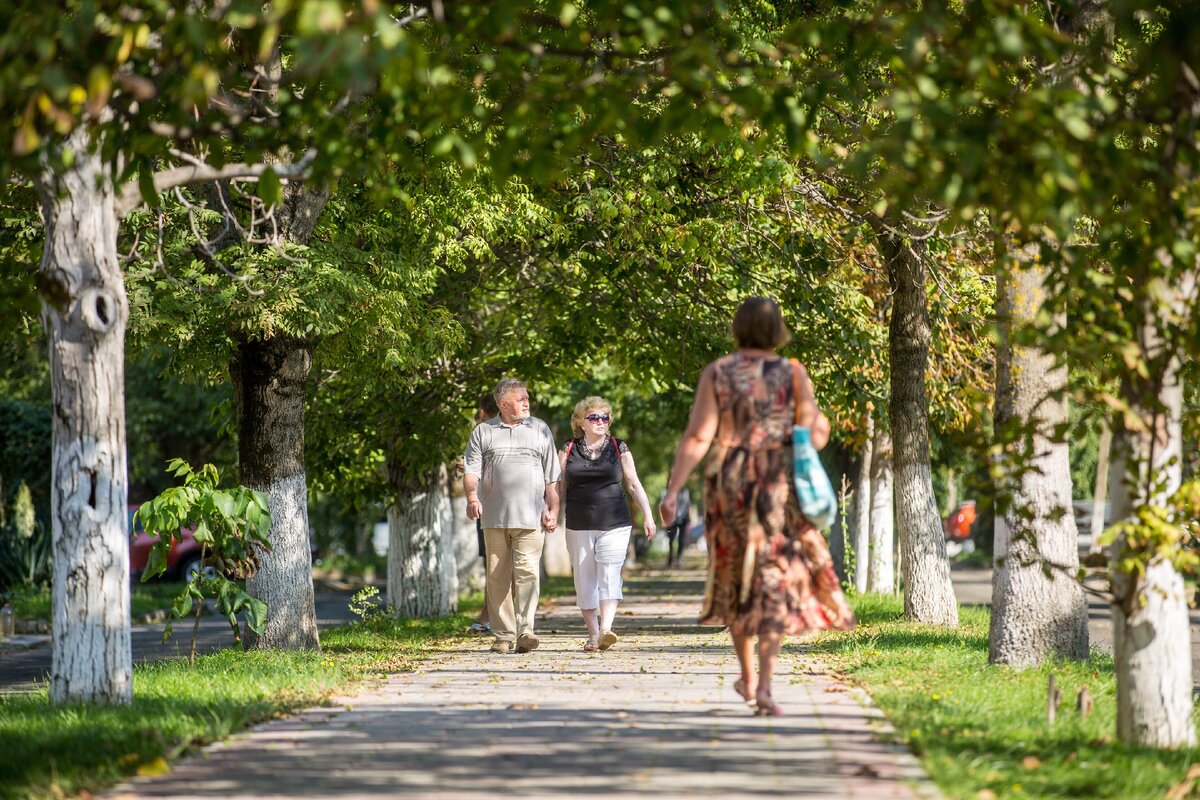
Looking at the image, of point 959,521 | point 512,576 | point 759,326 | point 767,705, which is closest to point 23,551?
point 512,576

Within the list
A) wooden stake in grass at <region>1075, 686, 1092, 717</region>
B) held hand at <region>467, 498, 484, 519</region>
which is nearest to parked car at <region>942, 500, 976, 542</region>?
held hand at <region>467, 498, 484, 519</region>

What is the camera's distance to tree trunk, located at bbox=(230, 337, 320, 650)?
12.5 m

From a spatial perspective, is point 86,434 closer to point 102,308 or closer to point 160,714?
point 102,308

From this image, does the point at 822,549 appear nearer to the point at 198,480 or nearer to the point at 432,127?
the point at 432,127

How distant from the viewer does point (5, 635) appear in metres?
17.6

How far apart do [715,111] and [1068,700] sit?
383cm

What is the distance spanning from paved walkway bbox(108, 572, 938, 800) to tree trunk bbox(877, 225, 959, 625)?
469 centimetres

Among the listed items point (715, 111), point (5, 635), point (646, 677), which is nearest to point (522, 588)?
point (646, 677)

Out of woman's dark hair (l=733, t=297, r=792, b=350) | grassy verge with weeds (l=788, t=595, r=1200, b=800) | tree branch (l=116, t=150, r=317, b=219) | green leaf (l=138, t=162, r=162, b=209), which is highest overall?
tree branch (l=116, t=150, r=317, b=219)

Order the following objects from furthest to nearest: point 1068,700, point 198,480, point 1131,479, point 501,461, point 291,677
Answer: point 501,461
point 198,480
point 291,677
point 1068,700
point 1131,479

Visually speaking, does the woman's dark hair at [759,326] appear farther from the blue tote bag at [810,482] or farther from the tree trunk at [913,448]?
the tree trunk at [913,448]

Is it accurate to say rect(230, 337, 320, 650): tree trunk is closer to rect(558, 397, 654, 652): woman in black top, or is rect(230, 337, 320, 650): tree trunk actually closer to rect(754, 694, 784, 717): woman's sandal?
rect(558, 397, 654, 652): woman in black top

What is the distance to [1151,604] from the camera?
671cm

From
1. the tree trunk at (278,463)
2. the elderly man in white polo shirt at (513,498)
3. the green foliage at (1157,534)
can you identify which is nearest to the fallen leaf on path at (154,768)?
the green foliage at (1157,534)
